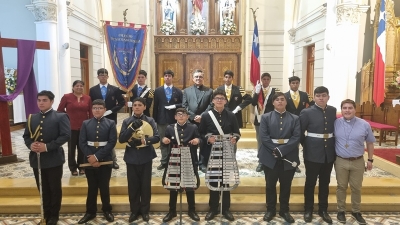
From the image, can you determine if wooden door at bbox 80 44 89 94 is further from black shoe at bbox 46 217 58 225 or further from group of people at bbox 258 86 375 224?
group of people at bbox 258 86 375 224

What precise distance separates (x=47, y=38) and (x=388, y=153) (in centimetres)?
841

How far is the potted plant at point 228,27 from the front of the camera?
40.0ft

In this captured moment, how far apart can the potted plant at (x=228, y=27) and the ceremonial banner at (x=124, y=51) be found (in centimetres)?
707

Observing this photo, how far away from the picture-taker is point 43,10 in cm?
758

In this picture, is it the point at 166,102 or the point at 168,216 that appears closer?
the point at 168,216

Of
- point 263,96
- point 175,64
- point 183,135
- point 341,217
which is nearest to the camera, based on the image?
point 183,135

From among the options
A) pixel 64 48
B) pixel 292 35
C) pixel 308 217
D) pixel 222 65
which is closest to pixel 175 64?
pixel 222 65

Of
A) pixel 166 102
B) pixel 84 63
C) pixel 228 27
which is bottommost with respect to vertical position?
pixel 166 102

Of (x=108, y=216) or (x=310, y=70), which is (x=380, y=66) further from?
(x=310, y=70)

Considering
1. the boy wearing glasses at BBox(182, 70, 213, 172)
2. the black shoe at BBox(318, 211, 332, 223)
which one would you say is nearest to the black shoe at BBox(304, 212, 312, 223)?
the black shoe at BBox(318, 211, 332, 223)

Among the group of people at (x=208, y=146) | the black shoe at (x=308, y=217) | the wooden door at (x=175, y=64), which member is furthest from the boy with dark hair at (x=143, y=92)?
the wooden door at (x=175, y=64)

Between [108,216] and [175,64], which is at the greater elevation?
[175,64]

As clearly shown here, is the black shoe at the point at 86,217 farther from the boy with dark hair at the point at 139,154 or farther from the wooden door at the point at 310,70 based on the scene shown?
the wooden door at the point at 310,70

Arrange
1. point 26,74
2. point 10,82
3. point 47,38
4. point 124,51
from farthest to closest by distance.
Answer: point 10,82 < point 47,38 < point 124,51 < point 26,74
